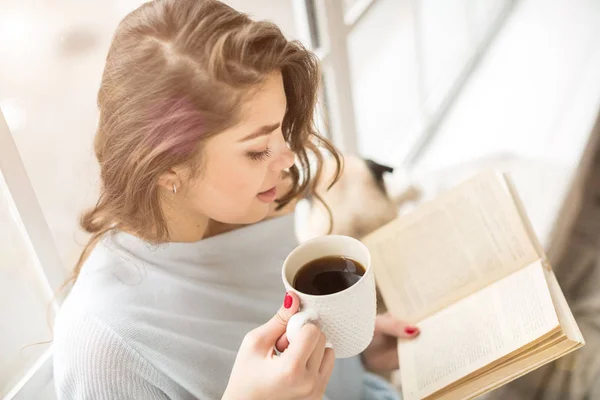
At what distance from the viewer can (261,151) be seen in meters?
0.71

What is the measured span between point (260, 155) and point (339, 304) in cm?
21

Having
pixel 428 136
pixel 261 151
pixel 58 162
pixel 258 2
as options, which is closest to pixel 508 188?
pixel 261 151

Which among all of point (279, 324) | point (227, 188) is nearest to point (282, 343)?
point (279, 324)

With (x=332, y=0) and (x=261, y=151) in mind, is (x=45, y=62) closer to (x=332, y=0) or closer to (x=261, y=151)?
(x=261, y=151)

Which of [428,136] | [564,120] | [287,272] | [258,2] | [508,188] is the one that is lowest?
[428,136]

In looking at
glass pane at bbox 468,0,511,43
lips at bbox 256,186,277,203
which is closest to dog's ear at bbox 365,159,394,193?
lips at bbox 256,186,277,203

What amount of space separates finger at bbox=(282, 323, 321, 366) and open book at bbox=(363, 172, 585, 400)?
26 centimetres

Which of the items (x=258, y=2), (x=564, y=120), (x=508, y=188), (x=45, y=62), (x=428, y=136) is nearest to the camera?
(x=45, y=62)

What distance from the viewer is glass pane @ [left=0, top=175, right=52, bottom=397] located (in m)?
0.82

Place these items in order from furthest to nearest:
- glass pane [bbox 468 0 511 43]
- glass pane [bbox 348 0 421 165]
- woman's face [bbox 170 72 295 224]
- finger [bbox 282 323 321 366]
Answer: glass pane [bbox 468 0 511 43], glass pane [bbox 348 0 421 165], woman's face [bbox 170 72 295 224], finger [bbox 282 323 321 366]

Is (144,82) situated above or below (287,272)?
above

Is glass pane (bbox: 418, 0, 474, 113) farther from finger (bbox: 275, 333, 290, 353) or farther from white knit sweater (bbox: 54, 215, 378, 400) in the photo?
finger (bbox: 275, 333, 290, 353)

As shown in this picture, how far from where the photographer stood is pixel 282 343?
612 mm

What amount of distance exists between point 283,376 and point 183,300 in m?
0.26
